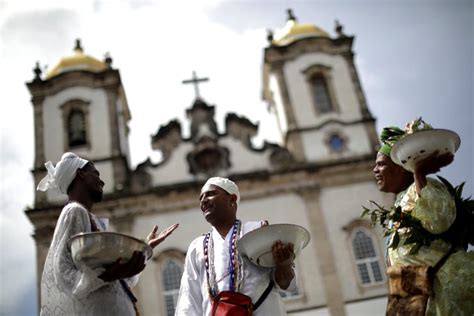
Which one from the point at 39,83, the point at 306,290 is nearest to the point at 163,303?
the point at 306,290

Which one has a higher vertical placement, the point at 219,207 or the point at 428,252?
the point at 219,207

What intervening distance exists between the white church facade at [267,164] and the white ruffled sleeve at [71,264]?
13.2 metres

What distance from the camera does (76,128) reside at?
20328 millimetres

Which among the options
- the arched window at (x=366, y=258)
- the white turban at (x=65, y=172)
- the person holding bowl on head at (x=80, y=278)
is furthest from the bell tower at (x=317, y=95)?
the person holding bowl on head at (x=80, y=278)

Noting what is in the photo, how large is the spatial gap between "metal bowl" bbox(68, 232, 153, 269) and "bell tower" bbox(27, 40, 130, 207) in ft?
50.8

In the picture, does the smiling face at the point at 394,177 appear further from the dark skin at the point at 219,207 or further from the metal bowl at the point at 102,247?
the metal bowl at the point at 102,247

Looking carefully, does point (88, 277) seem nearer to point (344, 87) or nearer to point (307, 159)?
point (307, 159)

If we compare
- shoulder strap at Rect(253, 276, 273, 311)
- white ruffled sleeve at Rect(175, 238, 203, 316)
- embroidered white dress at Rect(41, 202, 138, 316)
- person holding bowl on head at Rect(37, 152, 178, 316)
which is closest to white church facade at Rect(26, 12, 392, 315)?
white ruffled sleeve at Rect(175, 238, 203, 316)

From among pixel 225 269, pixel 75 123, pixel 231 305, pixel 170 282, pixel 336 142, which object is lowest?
pixel 231 305

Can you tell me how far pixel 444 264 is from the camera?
4.05m

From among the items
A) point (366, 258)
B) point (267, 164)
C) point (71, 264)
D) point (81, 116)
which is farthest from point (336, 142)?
point (71, 264)

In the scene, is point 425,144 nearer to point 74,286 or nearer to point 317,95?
point 74,286

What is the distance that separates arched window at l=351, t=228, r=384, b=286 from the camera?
17062 millimetres

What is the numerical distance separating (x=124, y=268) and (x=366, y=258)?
14.4m
